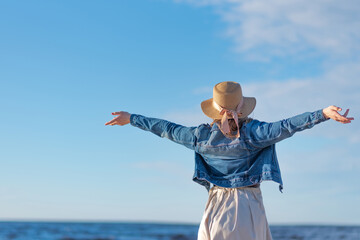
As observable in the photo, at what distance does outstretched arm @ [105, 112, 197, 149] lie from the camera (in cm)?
375

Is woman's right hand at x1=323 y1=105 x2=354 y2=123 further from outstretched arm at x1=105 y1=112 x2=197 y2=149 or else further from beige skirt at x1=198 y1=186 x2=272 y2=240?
outstretched arm at x1=105 y1=112 x2=197 y2=149

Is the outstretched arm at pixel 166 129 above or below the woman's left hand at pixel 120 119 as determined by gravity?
below

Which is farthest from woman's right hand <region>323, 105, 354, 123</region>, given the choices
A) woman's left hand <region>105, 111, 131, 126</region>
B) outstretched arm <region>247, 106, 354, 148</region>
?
woman's left hand <region>105, 111, 131, 126</region>

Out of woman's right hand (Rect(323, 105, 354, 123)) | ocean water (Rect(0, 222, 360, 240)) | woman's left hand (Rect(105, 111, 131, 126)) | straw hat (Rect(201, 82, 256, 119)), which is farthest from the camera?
ocean water (Rect(0, 222, 360, 240))

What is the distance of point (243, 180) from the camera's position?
3.63 m

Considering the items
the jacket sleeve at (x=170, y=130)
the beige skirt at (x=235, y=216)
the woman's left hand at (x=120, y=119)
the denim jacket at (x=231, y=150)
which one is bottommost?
the beige skirt at (x=235, y=216)

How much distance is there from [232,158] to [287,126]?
0.55 metres

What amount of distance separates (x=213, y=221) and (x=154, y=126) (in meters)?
0.87

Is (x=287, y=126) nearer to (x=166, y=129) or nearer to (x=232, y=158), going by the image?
(x=232, y=158)

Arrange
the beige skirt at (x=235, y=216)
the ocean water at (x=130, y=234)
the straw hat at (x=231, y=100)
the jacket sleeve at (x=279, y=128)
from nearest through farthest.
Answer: the jacket sleeve at (x=279, y=128) < the beige skirt at (x=235, y=216) < the straw hat at (x=231, y=100) < the ocean water at (x=130, y=234)

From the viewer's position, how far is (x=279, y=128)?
3367 millimetres

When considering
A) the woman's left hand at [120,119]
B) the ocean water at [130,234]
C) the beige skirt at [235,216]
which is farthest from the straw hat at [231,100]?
the ocean water at [130,234]

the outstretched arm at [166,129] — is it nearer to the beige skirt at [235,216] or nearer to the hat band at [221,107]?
the hat band at [221,107]

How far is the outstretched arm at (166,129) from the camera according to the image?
12.3ft
